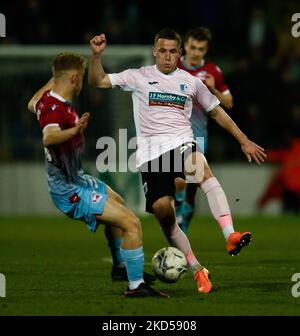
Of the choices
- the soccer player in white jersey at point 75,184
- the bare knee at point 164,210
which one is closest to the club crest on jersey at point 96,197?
the soccer player in white jersey at point 75,184

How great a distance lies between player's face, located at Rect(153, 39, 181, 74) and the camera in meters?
9.30

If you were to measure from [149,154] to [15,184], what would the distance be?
1115 centimetres

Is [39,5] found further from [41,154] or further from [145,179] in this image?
[145,179]

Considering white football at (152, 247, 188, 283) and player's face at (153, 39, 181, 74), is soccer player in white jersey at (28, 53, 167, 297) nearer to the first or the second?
white football at (152, 247, 188, 283)

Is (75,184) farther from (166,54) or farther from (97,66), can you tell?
(166,54)

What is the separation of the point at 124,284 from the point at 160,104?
1.73 meters

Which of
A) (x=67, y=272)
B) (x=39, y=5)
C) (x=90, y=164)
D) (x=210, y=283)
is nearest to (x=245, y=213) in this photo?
(x=90, y=164)

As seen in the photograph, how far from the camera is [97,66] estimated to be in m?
9.12

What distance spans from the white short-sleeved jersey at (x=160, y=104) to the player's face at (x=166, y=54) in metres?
0.08

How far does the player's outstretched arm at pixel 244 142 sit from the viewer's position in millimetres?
9180

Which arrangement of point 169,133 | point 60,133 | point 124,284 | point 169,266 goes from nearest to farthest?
point 60,133 < point 169,266 < point 169,133 < point 124,284

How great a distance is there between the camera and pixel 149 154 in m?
9.32

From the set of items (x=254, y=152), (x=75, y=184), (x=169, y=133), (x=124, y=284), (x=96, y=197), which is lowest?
(x=124, y=284)

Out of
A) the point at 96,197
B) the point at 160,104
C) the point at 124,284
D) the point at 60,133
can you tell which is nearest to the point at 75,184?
the point at 96,197
